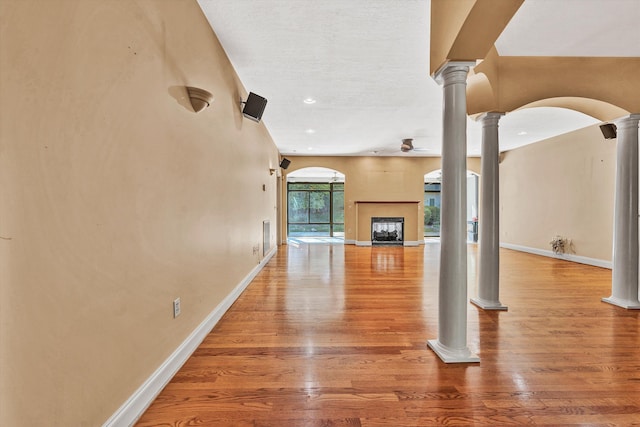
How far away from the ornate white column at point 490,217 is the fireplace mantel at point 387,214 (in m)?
5.65

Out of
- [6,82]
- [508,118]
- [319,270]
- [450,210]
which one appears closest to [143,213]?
[6,82]

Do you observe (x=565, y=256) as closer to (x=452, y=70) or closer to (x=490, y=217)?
(x=490, y=217)

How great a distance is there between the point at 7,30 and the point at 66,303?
3.12ft

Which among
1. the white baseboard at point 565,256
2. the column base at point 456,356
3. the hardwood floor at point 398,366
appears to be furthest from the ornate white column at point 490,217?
the white baseboard at point 565,256

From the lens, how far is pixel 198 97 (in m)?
2.17

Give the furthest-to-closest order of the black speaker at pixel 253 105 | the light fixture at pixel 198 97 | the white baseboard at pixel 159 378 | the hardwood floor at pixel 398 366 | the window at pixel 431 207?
the window at pixel 431 207 < the black speaker at pixel 253 105 < the light fixture at pixel 198 97 < the hardwood floor at pixel 398 366 < the white baseboard at pixel 159 378

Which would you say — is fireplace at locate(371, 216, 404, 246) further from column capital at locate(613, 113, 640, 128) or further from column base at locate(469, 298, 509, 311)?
column capital at locate(613, 113, 640, 128)

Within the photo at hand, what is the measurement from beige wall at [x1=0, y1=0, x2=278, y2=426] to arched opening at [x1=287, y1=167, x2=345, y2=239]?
9.01m

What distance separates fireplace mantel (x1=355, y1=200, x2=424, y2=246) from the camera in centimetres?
907

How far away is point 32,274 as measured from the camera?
100 cm

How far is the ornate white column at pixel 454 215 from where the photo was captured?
220 centimetres

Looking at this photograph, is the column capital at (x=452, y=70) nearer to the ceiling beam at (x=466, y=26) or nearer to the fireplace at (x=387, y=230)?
the ceiling beam at (x=466, y=26)

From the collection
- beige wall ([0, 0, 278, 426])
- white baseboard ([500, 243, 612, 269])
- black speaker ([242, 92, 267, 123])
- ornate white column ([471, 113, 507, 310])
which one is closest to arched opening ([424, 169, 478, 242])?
white baseboard ([500, 243, 612, 269])

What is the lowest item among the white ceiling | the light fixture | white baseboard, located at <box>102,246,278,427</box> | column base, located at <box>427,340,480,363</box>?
column base, located at <box>427,340,480,363</box>
